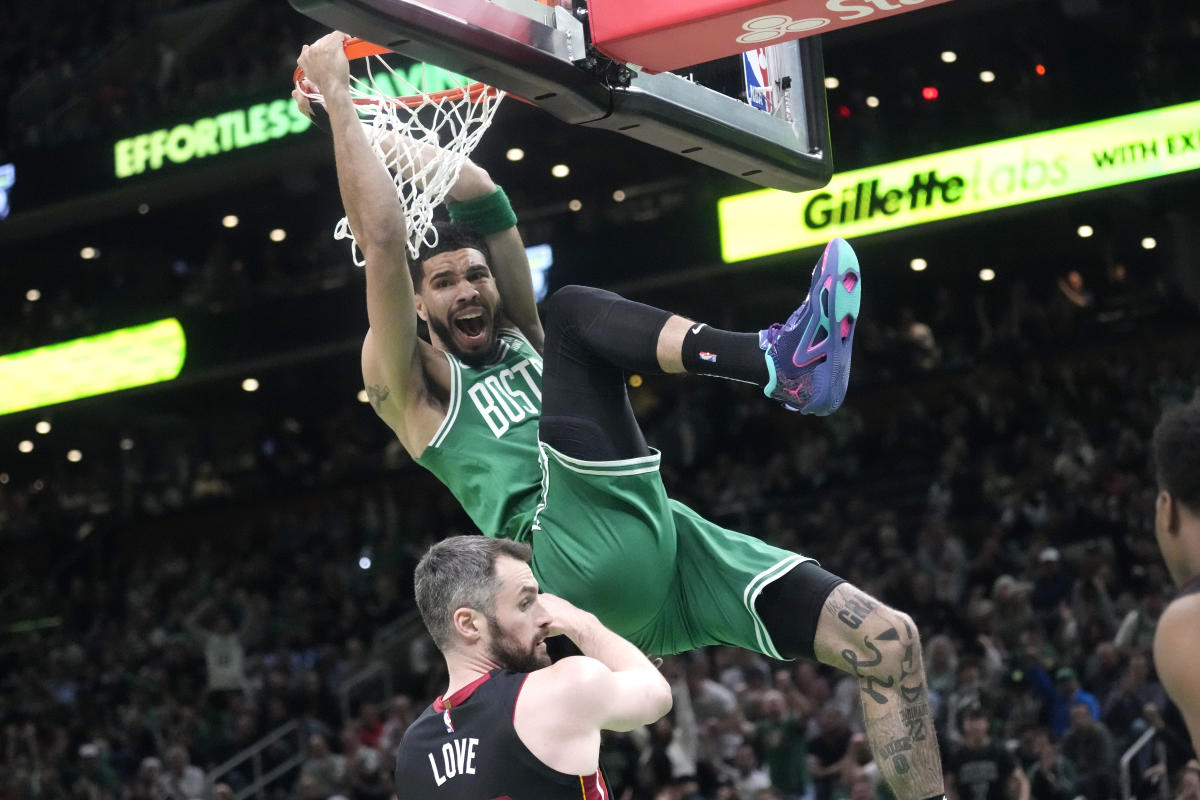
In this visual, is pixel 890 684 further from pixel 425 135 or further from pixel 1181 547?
pixel 425 135

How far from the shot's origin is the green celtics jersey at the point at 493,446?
15.6 feet

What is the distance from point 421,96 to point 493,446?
1.19 metres

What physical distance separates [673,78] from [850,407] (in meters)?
15.1

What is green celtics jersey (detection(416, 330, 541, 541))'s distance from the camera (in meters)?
4.76

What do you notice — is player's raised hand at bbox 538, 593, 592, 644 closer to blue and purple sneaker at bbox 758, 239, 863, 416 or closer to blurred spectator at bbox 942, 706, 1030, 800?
blue and purple sneaker at bbox 758, 239, 863, 416

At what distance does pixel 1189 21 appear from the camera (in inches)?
643

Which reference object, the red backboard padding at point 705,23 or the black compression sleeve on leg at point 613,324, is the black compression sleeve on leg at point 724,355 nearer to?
the black compression sleeve on leg at point 613,324

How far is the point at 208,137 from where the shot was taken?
1902cm

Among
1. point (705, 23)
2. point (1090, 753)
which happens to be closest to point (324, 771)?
point (1090, 753)

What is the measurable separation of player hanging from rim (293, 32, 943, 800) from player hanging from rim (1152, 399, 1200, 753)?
1.13m

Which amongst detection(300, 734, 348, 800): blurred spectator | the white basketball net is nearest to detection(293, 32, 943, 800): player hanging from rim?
the white basketball net

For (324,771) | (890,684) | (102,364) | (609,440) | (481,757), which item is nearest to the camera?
(481,757)

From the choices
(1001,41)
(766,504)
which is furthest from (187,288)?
(1001,41)

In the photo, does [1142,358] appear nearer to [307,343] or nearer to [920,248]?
[920,248]
